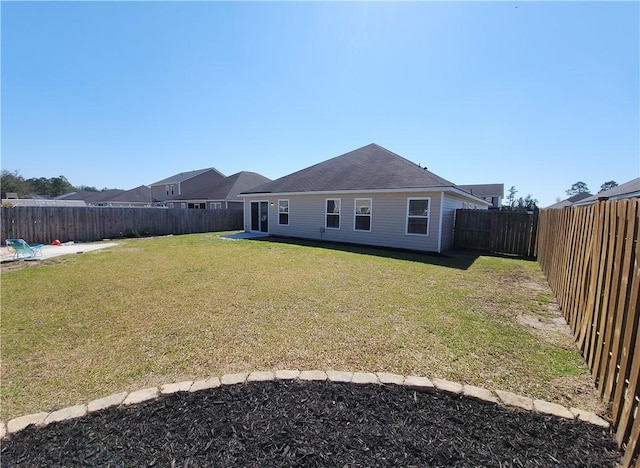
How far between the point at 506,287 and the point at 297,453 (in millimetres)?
6343

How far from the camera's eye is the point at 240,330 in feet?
12.3

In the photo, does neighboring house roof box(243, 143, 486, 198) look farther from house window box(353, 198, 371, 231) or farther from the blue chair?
the blue chair

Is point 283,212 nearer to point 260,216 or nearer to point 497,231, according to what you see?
point 260,216

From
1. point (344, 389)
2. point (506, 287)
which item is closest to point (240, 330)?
point (344, 389)

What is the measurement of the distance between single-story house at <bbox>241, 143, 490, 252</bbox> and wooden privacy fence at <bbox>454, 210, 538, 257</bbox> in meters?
0.55

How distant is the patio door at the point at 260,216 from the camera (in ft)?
56.8

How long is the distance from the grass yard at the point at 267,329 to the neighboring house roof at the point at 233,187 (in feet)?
57.2

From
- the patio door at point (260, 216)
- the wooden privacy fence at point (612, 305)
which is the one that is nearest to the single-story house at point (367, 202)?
the patio door at point (260, 216)

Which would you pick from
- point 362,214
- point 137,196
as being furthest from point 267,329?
point 137,196

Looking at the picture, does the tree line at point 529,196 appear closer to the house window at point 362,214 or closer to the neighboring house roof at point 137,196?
the house window at point 362,214

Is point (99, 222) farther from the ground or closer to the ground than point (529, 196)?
closer to the ground

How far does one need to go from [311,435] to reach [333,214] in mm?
11920

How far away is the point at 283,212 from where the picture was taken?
1577 cm

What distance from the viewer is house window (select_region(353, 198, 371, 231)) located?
12437 millimetres
